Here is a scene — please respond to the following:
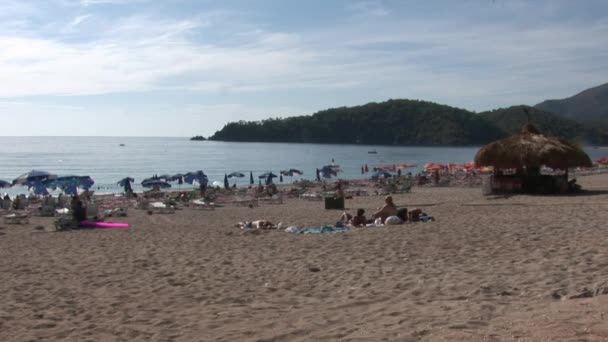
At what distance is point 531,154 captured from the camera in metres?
18.3

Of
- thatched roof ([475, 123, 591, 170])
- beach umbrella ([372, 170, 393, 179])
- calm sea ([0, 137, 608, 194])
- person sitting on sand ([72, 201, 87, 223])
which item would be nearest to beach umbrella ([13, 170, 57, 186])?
person sitting on sand ([72, 201, 87, 223])

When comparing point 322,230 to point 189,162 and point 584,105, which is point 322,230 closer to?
point 189,162

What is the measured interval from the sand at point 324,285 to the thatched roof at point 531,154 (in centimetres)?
763

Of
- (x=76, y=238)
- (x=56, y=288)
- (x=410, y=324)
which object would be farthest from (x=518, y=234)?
(x=76, y=238)

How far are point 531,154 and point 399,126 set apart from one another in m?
124

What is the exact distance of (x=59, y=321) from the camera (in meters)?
5.09

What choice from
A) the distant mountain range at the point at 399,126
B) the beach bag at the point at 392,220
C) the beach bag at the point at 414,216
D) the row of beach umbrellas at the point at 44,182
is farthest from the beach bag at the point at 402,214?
the distant mountain range at the point at 399,126

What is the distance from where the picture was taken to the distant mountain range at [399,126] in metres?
128

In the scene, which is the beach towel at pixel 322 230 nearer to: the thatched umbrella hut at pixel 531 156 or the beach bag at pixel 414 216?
the beach bag at pixel 414 216

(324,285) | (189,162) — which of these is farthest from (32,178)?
(189,162)

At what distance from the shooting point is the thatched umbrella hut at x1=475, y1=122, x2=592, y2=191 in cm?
1822

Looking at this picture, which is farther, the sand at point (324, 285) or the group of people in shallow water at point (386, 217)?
the group of people in shallow water at point (386, 217)

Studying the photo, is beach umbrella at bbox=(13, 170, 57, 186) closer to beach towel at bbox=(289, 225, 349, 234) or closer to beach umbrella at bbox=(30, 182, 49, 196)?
beach umbrella at bbox=(30, 182, 49, 196)

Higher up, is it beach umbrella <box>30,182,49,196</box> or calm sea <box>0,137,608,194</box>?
calm sea <box>0,137,608,194</box>
